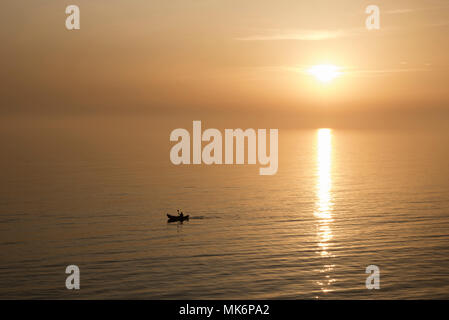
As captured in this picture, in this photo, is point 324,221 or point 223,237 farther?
point 324,221

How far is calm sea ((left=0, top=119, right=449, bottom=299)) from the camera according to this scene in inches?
1930

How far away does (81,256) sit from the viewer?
58219 mm

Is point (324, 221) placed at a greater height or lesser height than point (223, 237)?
greater

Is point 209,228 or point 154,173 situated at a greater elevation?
point 154,173

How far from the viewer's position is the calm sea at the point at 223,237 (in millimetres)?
49031

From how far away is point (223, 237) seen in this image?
67562 mm

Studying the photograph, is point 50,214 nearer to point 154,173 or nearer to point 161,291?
point 161,291

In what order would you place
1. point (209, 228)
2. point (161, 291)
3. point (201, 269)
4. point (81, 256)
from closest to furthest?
point (161, 291) < point (201, 269) < point (81, 256) < point (209, 228)

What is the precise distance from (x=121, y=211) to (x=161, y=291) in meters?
38.5

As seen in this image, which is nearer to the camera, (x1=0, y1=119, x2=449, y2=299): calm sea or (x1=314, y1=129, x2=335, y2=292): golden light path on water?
(x1=0, y1=119, x2=449, y2=299): calm sea

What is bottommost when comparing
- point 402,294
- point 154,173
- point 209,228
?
point 402,294

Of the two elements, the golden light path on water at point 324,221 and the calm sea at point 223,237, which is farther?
the golden light path on water at point 324,221

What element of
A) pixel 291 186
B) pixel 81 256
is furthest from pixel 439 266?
pixel 291 186
